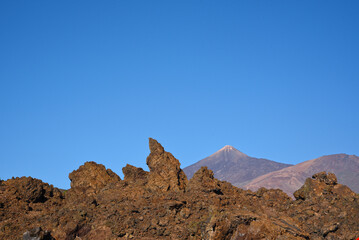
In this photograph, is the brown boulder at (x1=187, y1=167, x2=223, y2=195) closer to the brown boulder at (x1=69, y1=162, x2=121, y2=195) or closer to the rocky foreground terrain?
the rocky foreground terrain

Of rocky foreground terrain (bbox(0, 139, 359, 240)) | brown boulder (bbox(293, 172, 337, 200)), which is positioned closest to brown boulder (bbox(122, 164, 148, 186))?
rocky foreground terrain (bbox(0, 139, 359, 240))

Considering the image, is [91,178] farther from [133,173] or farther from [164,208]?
[164,208]

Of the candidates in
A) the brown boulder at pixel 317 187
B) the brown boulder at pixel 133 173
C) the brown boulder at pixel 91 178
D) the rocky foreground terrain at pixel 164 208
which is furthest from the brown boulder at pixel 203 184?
the brown boulder at pixel 91 178

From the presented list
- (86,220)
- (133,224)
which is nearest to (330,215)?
(133,224)

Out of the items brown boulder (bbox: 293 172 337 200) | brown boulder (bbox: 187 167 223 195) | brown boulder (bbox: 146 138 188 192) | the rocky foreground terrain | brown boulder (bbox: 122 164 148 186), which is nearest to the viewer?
the rocky foreground terrain

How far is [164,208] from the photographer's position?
32656 millimetres

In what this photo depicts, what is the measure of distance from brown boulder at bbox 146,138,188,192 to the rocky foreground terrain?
78 mm

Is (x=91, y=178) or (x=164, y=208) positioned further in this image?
(x=91, y=178)

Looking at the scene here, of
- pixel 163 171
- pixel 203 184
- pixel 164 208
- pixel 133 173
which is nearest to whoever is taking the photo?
pixel 164 208

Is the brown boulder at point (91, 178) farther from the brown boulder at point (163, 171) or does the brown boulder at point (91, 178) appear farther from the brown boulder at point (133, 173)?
the brown boulder at point (163, 171)

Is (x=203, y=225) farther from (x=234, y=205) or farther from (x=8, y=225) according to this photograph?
(x=8, y=225)

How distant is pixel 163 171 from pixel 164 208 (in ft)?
20.1

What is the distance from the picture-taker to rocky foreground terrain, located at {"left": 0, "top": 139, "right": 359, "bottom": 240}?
29281 millimetres

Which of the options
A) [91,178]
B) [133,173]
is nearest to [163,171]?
[133,173]
